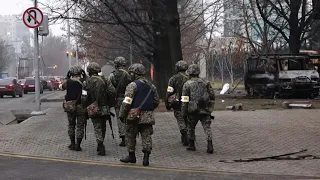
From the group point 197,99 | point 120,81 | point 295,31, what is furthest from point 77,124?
point 295,31

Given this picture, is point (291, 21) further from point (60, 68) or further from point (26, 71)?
point (60, 68)

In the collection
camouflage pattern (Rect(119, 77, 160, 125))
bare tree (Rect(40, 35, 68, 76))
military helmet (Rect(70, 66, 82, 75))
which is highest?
bare tree (Rect(40, 35, 68, 76))

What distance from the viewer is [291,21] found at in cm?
3034

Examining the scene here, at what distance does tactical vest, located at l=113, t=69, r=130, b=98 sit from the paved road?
2.15 metres

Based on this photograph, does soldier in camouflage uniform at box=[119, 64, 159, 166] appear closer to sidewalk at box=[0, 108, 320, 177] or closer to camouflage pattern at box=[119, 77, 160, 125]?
camouflage pattern at box=[119, 77, 160, 125]

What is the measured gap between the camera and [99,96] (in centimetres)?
924

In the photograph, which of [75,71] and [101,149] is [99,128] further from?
[75,71]

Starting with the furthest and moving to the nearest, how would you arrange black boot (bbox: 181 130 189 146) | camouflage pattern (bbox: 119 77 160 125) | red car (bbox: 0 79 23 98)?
red car (bbox: 0 79 23 98) → black boot (bbox: 181 130 189 146) → camouflage pattern (bbox: 119 77 160 125)

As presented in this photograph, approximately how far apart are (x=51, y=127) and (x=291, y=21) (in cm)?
2071

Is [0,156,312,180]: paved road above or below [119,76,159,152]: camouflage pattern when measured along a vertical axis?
below

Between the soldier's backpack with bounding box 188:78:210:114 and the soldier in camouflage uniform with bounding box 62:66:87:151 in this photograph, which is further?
the soldier in camouflage uniform with bounding box 62:66:87:151

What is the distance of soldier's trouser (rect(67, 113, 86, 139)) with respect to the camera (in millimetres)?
9844

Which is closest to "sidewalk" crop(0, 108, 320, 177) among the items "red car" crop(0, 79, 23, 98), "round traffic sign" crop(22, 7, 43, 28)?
"round traffic sign" crop(22, 7, 43, 28)

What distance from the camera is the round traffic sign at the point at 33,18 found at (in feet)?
53.2
